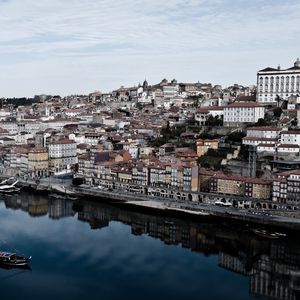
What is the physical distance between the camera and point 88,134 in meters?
27.8

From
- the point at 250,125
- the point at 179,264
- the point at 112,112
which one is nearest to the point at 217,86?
the point at 112,112

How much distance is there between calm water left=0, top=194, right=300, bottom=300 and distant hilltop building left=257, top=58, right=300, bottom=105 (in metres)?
11.4

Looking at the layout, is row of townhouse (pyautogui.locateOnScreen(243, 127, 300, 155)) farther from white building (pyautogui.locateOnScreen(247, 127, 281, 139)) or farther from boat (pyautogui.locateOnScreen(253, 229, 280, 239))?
boat (pyautogui.locateOnScreen(253, 229, 280, 239))

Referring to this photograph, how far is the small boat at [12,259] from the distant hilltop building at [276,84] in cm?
1625

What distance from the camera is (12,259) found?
12.0 metres

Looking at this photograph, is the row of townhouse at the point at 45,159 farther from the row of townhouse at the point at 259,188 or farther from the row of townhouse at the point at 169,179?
the row of townhouse at the point at 259,188

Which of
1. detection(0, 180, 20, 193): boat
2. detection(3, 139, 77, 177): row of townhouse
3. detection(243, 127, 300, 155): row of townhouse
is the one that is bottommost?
detection(0, 180, 20, 193): boat

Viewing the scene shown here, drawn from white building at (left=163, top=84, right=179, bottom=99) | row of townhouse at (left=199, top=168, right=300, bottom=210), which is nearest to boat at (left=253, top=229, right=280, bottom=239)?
row of townhouse at (left=199, top=168, right=300, bottom=210)

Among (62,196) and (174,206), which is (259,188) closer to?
(174,206)

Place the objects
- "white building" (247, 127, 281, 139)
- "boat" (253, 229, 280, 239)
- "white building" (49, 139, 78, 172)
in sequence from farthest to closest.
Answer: "white building" (49, 139, 78, 172) → "white building" (247, 127, 281, 139) → "boat" (253, 229, 280, 239)

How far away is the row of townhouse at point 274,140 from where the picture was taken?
18547 millimetres

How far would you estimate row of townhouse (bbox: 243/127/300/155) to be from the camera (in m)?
18.5

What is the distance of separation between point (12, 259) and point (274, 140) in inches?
435

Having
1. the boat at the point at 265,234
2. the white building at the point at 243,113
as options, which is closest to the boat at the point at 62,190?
the white building at the point at 243,113
